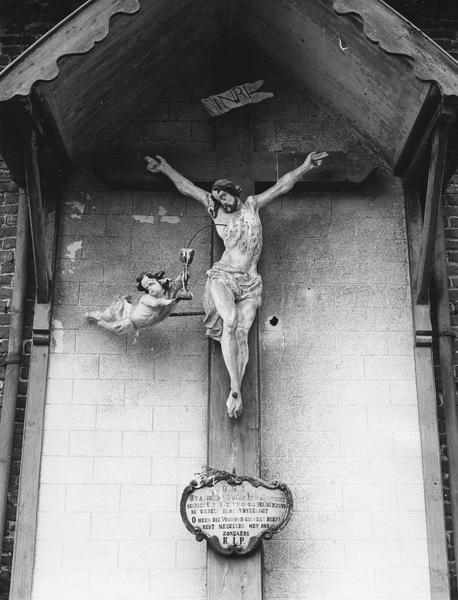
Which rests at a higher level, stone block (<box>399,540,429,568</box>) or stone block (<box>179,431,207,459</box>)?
stone block (<box>179,431,207,459</box>)

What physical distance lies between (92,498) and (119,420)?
0.47 meters

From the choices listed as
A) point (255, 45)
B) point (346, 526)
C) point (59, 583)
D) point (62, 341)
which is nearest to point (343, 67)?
point (255, 45)

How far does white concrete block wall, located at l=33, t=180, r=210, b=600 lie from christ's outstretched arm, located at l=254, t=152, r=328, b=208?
0.44m

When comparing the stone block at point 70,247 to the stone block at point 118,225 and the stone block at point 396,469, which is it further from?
the stone block at point 396,469

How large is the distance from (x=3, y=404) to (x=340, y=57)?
281 cm

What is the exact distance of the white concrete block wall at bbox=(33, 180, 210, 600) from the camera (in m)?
5.72

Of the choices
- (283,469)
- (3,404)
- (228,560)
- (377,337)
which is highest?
(377,337)

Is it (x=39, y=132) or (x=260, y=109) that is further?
(x=260, y=109)

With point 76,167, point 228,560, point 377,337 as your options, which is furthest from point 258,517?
point 76,167

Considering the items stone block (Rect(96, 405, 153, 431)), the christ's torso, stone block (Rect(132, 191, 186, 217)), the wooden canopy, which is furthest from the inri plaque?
the wooden canopy

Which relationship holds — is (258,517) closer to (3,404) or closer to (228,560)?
(228,560)

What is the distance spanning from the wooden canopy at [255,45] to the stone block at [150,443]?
180cm

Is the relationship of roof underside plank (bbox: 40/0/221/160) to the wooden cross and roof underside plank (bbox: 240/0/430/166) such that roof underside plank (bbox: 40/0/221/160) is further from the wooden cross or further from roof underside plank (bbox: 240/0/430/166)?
roof underside plank (bbox: 240/0/430/166)

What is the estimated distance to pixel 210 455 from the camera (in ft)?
19.3
